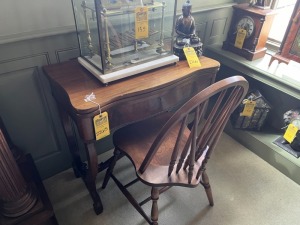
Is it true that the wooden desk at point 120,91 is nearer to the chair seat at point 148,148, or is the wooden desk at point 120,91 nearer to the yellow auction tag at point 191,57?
the yellow auction tag at point 191,57

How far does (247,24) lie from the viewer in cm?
168

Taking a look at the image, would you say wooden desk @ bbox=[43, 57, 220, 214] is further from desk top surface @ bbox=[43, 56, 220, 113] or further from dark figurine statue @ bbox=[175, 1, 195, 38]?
dark figurine statue @ bbox=[175, 1, 195, 38]

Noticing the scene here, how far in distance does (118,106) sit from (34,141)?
707 mm

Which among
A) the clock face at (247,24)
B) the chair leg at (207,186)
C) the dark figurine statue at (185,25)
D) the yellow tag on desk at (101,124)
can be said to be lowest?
the chair leg at (207,186)

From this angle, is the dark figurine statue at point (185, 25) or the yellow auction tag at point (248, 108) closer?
the dark figurine statue at point (185, 25)

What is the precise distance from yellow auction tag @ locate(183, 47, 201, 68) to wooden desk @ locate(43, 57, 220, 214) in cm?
3

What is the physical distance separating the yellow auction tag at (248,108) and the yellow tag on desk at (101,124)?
1.13 m

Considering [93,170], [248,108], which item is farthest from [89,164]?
[248,108]

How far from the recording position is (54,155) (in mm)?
1562

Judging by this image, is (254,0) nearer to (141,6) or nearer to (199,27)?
(199,27)

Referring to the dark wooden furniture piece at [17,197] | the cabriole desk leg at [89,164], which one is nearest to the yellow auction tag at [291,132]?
the cabriole desk leg at [89,164]

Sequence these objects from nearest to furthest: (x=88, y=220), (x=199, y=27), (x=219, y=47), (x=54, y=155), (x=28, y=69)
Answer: (x=28, y=69) < (x=88, y=220) < (x=54, y=155) < (x=199, y=27) < (x=219, y=47)

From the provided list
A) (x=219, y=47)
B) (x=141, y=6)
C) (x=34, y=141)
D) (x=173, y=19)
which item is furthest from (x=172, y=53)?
(x=34, y=141)

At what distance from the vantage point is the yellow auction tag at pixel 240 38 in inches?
67.5
